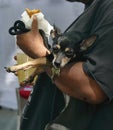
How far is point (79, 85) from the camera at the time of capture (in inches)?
39.3

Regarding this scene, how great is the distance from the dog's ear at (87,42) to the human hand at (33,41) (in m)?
0.13

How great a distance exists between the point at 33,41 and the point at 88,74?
0.70 ft

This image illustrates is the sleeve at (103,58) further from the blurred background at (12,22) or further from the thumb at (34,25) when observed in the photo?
the blurred background at (12,22)

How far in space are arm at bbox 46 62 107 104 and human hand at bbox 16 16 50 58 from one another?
0.12m

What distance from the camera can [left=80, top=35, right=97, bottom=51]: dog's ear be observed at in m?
0.99

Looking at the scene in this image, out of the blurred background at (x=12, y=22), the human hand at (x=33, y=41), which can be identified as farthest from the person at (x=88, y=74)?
the blurred background at (x=12, y=22)

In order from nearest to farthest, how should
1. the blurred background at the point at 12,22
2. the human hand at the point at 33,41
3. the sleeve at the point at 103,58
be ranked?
1. the sleeve at the point at 103,58
2. the human hand at the point at 33,41
3. the blurred background at the point at 12,22

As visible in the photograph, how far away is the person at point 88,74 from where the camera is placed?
0.98 metres

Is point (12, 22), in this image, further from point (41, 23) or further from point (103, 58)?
point (103, 58)

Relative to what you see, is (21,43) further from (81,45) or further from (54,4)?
(54,4)

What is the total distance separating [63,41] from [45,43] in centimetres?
12

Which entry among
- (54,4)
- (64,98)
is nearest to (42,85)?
(64,98)

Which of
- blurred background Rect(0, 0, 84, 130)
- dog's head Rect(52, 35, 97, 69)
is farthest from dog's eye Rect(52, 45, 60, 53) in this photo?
blurred background Rect(0, 0, 84, 130)

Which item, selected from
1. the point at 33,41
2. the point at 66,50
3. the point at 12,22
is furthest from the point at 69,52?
the point at 12,22
